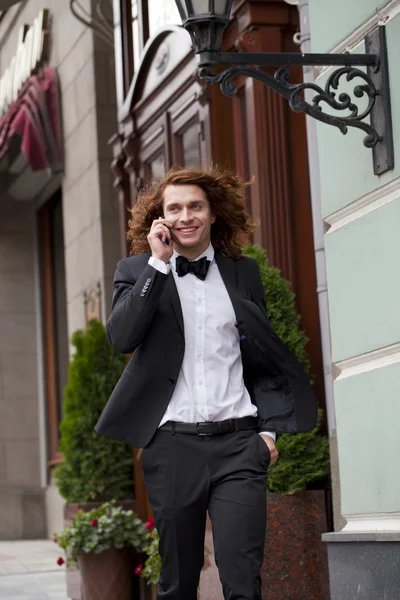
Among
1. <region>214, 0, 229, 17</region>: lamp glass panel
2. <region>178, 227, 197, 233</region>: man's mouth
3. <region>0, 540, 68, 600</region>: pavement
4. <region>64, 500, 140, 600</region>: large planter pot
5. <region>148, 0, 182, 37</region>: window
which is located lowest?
<region>0, 540, 68, 600</region>: pavement

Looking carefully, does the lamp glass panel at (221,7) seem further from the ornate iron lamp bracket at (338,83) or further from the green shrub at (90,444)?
the green shrub at (90,444)

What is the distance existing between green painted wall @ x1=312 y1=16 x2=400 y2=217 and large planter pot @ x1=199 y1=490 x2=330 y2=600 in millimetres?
1685

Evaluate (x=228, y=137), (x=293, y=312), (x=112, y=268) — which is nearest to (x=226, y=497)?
(x=293, y=312)

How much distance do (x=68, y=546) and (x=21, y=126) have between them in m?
6.28

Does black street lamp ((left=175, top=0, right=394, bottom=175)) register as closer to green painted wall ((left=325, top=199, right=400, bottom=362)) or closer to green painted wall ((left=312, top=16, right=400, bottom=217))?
green painted wall ((left=312, top=16, right=400, bottom=217))

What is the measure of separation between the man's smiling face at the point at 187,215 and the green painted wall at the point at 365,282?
1.08 meters

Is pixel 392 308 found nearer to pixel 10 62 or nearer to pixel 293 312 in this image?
pixel 293 312

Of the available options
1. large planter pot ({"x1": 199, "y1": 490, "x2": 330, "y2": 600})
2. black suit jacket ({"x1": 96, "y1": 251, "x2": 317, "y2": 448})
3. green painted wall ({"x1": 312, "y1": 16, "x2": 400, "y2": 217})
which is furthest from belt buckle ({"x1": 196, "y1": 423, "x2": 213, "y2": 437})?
large planter pot ({"x1": 199, "y1": 490, "x2": 330, "y2": 600})

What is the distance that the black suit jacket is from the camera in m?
4.29

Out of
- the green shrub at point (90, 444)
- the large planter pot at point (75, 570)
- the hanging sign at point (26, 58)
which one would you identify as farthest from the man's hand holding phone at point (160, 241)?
the hanging sign at point (26, 58)

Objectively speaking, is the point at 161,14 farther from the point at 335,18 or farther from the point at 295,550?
the point at 295,550

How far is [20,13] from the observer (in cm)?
1541

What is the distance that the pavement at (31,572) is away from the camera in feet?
31.2

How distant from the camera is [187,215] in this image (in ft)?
14.5
